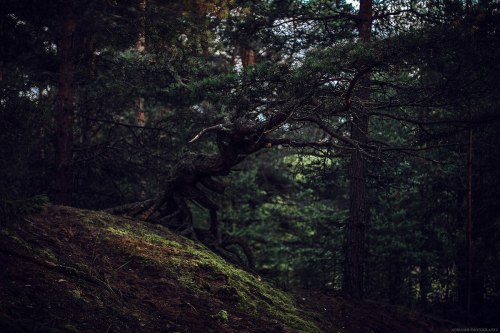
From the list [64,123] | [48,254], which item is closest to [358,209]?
[48,254]

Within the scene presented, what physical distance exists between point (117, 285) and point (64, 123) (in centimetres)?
676

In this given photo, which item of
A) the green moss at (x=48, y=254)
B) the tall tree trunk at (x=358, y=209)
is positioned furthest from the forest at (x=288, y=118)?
the green moss at (x=48, y=254)

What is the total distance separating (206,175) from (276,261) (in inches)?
394

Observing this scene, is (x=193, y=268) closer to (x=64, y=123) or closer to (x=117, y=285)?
(x=117, y=285)

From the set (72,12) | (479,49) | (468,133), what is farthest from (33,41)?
(468,133)

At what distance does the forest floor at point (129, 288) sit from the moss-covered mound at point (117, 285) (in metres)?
0.01

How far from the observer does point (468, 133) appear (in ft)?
38.0

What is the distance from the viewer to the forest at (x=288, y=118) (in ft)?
24.4

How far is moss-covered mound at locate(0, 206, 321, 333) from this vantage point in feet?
14.1

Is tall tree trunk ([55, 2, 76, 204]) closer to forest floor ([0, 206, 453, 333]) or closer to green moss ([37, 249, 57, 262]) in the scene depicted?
forest floor ([0, 206, 453, 333])

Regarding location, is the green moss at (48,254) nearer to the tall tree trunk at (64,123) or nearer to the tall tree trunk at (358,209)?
the tall tree trunk at (64,123)

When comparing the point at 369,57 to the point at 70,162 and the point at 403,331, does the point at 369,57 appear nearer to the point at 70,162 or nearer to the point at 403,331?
the point at 403,331

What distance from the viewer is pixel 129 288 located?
567 centimetres

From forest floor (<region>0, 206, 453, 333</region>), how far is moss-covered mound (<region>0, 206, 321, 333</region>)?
14 millimetres
